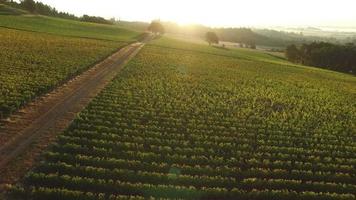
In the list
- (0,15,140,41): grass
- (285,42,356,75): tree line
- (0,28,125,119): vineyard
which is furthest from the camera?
(285,42,356,75): tree line

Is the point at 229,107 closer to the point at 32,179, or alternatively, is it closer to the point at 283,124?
the point at 283,124

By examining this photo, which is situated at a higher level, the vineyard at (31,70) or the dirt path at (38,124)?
the vineyard at (31,70)

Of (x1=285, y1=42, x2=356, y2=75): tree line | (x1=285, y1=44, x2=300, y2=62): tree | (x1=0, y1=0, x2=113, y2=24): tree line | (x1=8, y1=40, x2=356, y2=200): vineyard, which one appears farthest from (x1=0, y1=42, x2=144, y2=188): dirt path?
(x1=0, y1=0, x2=113, y2=24): tree line

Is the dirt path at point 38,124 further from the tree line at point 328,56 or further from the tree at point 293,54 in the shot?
the tree at point 293,54

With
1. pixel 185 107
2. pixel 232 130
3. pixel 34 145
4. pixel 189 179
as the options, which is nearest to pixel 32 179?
pixel 34 145

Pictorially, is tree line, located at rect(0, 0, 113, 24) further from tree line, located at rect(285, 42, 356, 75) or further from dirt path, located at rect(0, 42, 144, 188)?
dirt path, located at rect(0, 42, 144, 188)

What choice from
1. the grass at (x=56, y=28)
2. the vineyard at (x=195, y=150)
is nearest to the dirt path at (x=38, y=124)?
the vineyard at (x=195, y=150)
